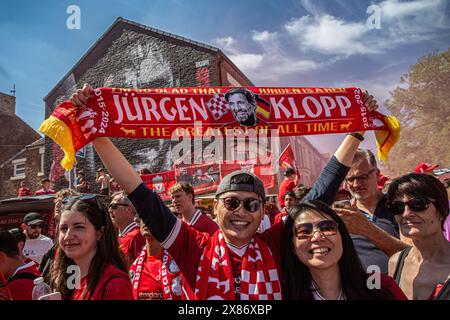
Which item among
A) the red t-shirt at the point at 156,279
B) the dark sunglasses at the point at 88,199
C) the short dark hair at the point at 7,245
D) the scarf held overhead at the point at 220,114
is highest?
the scarf held overhead at the point at 220,114

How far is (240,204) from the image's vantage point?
2270 millimetres

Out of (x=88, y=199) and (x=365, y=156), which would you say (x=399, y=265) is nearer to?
(x=365, y=156)

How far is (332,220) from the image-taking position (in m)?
2.17

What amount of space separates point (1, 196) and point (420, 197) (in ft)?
90.8

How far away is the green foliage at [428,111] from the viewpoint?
1805 cm

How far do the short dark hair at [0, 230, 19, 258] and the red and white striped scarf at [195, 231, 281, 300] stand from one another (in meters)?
2.24

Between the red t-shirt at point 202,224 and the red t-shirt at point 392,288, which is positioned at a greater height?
the red t-shirt at point 202,224

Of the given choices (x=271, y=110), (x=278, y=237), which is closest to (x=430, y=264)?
(x=278, y=237)

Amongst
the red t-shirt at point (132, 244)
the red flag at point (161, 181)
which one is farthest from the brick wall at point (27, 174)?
the red t-shirt at point (132, 244)

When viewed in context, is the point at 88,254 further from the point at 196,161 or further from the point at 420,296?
the point at 196,161

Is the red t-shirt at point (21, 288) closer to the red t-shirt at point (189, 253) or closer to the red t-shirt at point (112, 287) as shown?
the red t-shirt at point (112, 287)

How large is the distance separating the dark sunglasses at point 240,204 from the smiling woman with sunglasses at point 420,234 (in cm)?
100
